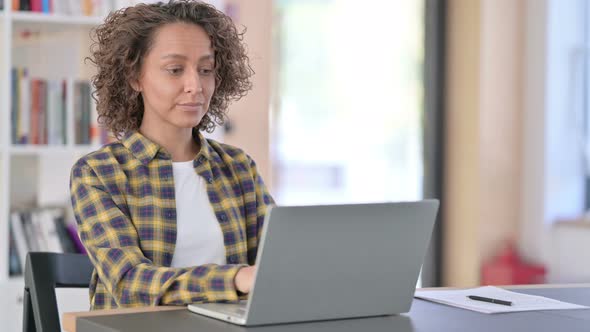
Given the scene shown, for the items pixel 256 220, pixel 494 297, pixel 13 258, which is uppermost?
pixel 256 220

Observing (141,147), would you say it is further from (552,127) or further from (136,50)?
(552,127)

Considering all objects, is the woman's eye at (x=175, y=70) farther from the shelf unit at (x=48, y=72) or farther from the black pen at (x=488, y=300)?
the shelf unit at (x=48, y=72)

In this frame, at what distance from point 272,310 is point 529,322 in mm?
380

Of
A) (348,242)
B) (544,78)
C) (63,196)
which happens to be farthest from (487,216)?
(348,242)

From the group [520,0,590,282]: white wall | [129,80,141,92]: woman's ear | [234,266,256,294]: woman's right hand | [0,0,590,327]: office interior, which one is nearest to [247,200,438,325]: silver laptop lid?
[234,266,256,294]: woman's right hand

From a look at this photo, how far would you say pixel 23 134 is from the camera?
3.12 meters

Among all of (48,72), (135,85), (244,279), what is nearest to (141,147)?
(135,85)

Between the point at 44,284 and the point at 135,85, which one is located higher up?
the point at 135,85

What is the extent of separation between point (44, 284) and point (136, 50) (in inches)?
19.1

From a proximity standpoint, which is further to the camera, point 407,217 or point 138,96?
point 138,96

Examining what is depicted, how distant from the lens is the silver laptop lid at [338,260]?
1.38 metres

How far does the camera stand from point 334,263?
144 cm

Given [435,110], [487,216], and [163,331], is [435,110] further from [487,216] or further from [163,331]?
[163,331]

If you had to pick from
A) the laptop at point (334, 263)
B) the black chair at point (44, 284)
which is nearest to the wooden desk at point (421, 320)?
the laptop at point (334, 263)
